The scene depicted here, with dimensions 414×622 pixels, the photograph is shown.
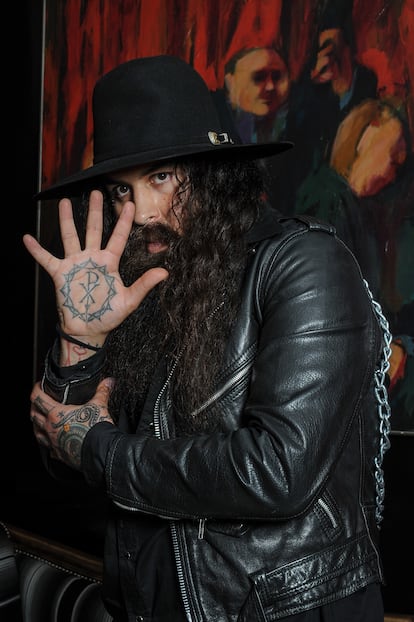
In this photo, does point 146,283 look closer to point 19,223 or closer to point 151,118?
point 151,118

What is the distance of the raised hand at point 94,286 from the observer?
1.72m

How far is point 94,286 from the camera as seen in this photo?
1.72m

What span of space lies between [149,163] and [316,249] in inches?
19.8

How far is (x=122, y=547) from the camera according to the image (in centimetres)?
182

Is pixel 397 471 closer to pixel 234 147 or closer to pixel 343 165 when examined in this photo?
pixel 343 165

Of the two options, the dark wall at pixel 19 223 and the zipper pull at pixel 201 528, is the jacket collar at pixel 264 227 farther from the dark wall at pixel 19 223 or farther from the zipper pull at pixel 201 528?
the dark wall at pixel 19 223

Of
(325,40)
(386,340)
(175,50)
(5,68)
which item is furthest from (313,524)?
(5,68)

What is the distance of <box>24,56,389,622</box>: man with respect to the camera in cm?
152

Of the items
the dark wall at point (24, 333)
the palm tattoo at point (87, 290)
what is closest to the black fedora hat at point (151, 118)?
the palm tattoo at point (87, 290)

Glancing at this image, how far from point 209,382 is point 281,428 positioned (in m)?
0.24

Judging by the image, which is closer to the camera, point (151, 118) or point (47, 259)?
point (47, 259)

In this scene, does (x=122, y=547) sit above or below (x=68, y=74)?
below

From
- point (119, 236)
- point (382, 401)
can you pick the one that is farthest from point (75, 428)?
point (382, 401)

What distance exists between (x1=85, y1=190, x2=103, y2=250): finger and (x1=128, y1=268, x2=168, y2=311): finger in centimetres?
13
